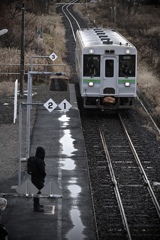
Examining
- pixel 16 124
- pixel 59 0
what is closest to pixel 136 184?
pixel 16 124

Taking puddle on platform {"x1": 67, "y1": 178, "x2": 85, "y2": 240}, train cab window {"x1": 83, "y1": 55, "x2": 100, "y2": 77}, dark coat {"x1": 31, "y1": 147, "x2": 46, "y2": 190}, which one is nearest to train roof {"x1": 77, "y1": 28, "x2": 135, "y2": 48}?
train cab window {"x1": 83, "y1": 55, "x2": 100, "y2": 77}

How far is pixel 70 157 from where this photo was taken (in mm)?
17844

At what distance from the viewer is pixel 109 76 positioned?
23.0 metres

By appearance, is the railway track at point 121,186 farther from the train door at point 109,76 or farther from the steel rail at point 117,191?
the train door at point 109,76

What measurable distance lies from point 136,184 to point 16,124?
748 cm

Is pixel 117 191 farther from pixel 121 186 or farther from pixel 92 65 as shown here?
pixel 92 65

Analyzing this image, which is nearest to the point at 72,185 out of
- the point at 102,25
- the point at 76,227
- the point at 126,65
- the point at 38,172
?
the point at 38,172

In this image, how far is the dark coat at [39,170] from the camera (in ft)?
42.1

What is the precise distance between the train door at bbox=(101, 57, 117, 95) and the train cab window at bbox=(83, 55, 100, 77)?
0.67ft

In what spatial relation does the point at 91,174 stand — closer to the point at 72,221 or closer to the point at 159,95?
the point at 72,221

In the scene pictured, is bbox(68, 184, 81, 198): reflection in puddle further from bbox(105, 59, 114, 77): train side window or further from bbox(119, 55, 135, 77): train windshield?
bbox(119, 55, 135, 77): train windshield

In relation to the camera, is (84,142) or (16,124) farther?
(16,124)

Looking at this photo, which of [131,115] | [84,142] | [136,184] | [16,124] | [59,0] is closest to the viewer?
Answer: [136,184]

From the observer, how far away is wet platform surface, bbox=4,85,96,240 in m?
12.2
